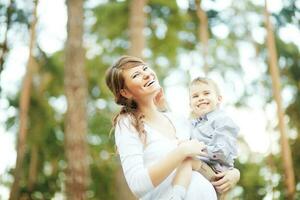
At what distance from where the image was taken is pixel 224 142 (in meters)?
2.47

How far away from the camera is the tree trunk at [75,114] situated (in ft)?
21.6

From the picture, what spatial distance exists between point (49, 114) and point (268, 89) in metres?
7.07

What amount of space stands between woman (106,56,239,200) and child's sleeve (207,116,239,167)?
0.10 m

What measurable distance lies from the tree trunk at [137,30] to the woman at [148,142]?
18.5ft

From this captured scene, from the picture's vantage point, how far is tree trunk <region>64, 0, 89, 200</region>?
6586mm

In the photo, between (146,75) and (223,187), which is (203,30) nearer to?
(146,75)

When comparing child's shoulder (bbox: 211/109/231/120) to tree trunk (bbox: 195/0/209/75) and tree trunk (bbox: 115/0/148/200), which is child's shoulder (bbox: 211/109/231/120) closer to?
tree trunk (bbox: 115/0/148/200)

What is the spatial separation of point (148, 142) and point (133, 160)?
0.54 feet

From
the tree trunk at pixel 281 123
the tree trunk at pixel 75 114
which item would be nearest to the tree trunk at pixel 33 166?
the tree trunk at pixel 281 123

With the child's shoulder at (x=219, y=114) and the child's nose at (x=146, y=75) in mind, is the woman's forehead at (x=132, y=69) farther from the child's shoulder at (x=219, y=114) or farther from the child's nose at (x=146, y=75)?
the child's shoulder at (x=219, y=114)

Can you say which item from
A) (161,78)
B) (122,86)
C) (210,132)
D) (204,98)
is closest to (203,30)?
(161,78)

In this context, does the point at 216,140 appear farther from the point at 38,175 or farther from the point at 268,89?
the point at 38,175

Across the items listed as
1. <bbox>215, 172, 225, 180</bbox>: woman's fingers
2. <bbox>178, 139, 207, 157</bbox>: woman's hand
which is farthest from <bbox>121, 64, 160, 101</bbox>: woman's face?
<bbox>215, 172, 225, 180</bbox>: woman's fingers

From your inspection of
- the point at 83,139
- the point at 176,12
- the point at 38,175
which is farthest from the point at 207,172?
the point at 38,175
